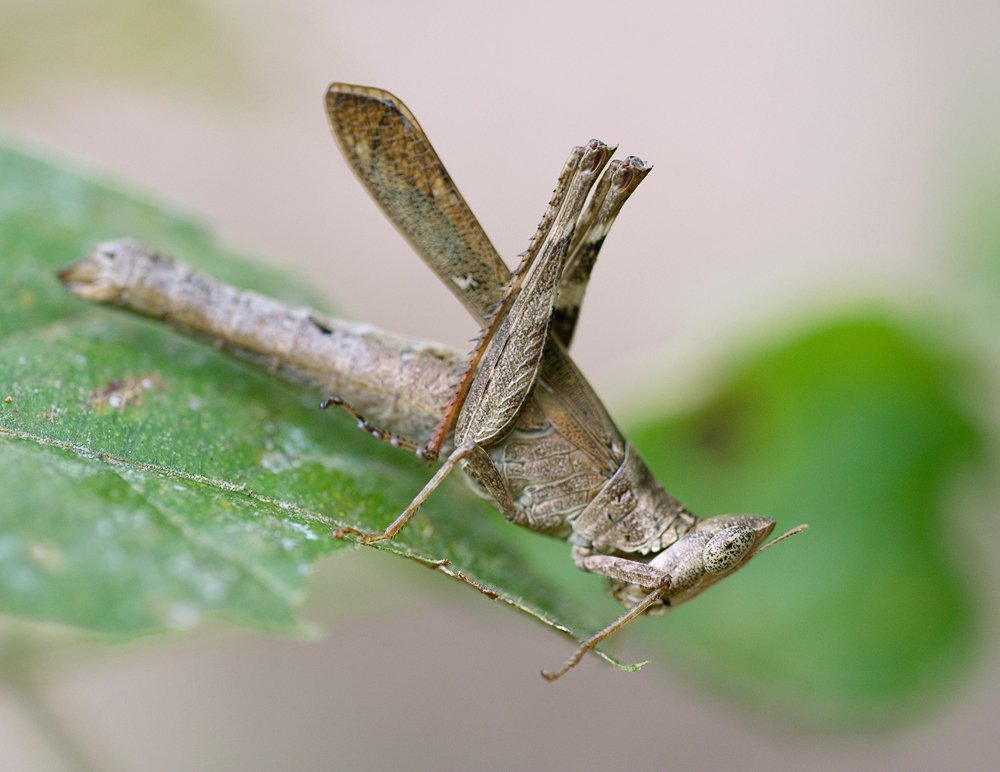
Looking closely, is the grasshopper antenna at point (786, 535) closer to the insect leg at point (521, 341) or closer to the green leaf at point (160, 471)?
the green leaf at point (160, 471)

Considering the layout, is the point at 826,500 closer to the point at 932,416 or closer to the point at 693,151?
the point at 932,416

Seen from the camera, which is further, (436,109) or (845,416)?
(436,109)

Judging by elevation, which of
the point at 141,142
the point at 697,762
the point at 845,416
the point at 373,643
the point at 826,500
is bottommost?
the point at 373,643

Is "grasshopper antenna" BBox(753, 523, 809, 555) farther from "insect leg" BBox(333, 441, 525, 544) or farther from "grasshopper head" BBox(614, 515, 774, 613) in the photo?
"insect leg" BBox(333, 441, 525, 544)

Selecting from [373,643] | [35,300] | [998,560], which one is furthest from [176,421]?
[373,643]

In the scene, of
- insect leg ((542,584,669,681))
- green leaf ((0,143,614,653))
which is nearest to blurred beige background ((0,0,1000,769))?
green leaf ((0,143,614,653))

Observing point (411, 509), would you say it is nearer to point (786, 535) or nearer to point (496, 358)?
point (496, 358)

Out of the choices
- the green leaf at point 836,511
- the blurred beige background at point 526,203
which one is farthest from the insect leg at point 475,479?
the green leaf at point 836,511
